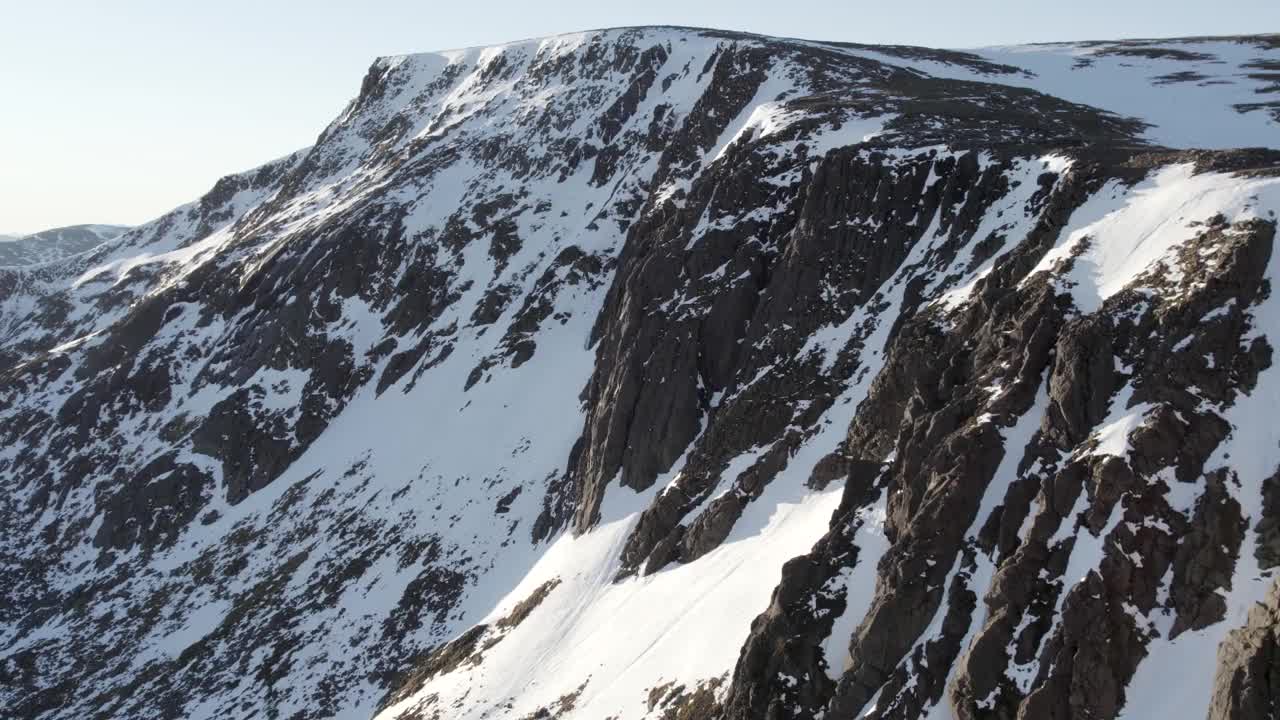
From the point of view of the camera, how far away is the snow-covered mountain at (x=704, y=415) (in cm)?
2356

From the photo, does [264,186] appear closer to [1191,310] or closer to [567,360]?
[567,360]

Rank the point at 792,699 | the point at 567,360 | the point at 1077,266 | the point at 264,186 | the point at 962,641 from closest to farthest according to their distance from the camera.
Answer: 1. the point at 962,641
2. the point at 792,699
3. the point at 1077,266
4. the point at 567,360
5. the point at 264,186

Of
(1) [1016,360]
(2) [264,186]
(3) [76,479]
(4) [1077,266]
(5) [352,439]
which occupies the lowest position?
(3) [76,479]

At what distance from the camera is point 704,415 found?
4734 cm

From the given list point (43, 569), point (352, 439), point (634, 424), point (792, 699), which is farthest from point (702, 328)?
point (43, 569)

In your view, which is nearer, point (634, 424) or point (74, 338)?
point (634, 424)

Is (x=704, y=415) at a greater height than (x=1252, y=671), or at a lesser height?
greater

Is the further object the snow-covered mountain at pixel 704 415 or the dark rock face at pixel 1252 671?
the snow-covered mountain at pixel 704 415

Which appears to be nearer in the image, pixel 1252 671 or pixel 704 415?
pixel 1252 671

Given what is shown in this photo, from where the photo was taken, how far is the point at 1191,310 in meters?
24.9

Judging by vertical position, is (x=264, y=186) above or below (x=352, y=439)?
above

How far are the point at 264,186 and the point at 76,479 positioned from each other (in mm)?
69963

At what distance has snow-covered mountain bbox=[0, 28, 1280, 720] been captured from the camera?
928 inches

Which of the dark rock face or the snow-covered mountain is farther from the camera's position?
the snow-covered mountain
